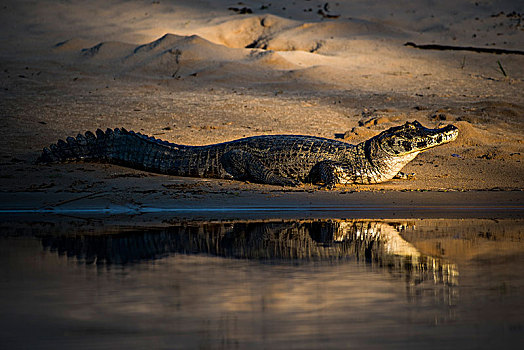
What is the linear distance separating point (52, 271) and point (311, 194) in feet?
13.5

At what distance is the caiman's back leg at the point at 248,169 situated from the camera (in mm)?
8789

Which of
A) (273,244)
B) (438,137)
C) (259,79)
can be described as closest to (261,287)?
(273,244)

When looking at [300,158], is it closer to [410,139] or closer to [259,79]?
[410,139]

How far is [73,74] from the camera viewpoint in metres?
17.0

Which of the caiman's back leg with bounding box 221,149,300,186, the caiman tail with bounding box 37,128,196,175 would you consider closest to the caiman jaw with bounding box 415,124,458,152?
the caiman's back leg with bounding box 221,149,300,186

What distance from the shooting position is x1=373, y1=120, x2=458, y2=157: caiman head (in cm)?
892

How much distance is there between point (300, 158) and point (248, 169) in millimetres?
670

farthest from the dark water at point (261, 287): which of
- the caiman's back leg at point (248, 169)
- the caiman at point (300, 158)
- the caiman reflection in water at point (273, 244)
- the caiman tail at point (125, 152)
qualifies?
the caiman tail at point (125, 152)

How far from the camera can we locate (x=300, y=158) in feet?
29.7

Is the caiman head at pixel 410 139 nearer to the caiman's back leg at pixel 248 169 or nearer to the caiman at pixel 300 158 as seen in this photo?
the caiman at pixel 300 158

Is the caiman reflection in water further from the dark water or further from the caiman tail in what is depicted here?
the caiman tail

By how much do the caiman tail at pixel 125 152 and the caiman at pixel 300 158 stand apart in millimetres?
13

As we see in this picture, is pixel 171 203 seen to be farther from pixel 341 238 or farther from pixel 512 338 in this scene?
pixel 512 338

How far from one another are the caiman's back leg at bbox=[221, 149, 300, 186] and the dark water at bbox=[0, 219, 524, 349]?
2.58 metres
